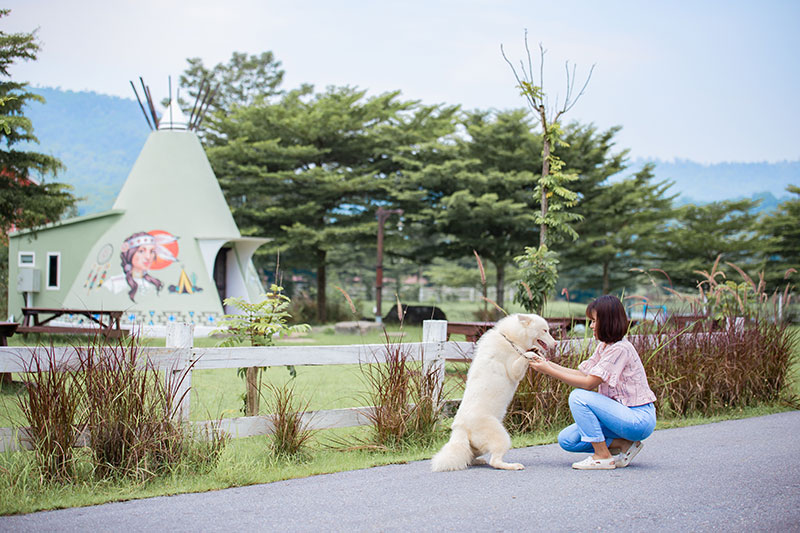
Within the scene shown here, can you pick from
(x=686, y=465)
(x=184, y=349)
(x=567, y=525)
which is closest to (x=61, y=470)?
(x=184, y=349)

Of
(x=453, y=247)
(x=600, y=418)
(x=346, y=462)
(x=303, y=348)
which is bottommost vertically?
(x=346, y=462)

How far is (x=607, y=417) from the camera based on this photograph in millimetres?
4453

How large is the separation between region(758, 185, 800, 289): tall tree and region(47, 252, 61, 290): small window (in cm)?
2725

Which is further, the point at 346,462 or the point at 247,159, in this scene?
the point at 247,159

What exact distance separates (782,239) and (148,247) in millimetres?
26718

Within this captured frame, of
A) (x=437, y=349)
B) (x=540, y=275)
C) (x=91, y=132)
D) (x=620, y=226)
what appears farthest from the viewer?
(x=91, y=132)

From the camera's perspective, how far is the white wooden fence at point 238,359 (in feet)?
14.3

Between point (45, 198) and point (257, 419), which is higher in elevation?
point (45, 198)

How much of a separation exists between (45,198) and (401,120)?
14406 millimetres

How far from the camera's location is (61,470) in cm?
404

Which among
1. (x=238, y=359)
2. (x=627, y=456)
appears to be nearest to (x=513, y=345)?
(x=627, y=456)

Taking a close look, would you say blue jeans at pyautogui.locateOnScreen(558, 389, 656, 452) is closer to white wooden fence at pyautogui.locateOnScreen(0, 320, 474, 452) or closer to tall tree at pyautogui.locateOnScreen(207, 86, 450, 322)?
white wooden fence at pyautogui.locateOnScreen(0, 320, 474, 452)

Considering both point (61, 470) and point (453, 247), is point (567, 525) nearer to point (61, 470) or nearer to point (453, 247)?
point (61, 470)

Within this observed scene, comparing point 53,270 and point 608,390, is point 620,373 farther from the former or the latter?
point 53,270
